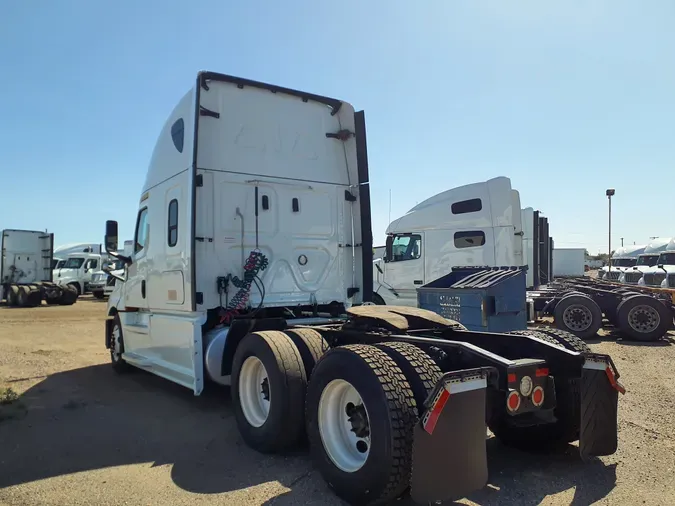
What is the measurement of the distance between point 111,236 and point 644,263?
27217mm

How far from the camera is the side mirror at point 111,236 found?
7.72 metres

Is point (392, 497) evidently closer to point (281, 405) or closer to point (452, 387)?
point (452, 387)

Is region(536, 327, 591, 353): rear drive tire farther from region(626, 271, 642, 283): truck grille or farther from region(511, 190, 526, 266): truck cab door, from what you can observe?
region(626, 271, 642, 283): truck grille

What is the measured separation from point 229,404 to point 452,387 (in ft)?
13.2

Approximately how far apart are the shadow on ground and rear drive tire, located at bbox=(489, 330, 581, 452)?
4.3 inches

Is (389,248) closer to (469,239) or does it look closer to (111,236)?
(469,239)

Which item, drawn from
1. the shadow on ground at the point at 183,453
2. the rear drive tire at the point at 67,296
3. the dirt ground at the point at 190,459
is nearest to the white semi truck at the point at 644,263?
the dirt ground at the point at 190,459

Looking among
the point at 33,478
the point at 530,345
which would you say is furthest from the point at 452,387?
the point at 33,478

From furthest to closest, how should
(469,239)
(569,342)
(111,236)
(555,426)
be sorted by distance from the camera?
(469,239)
(111,236)
(569,342)
(555,426)

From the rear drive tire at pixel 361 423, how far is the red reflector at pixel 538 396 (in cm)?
89

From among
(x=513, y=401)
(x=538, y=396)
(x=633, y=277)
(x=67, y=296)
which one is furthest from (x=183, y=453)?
(x=67, y=296)

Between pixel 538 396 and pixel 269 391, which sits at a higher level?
pixel 538 396

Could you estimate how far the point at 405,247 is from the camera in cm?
1359

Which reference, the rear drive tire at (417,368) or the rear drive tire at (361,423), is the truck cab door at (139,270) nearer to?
the rear drive tire at (361,423)
